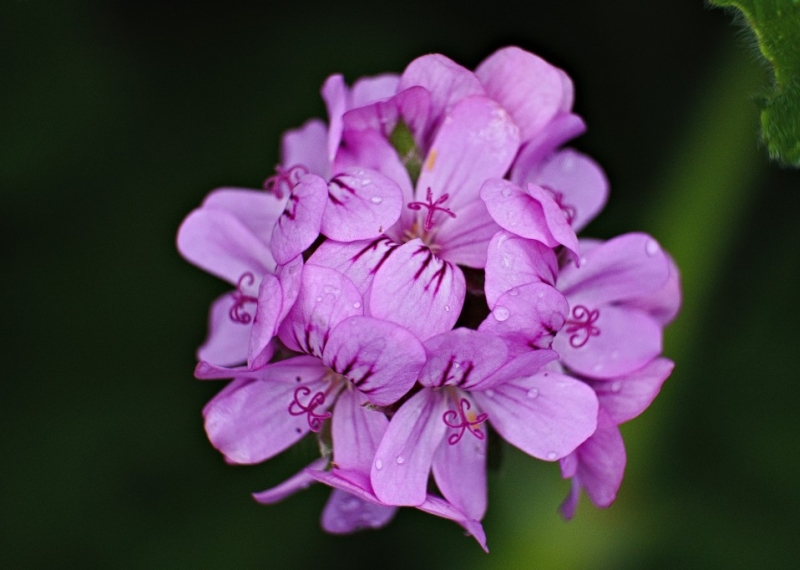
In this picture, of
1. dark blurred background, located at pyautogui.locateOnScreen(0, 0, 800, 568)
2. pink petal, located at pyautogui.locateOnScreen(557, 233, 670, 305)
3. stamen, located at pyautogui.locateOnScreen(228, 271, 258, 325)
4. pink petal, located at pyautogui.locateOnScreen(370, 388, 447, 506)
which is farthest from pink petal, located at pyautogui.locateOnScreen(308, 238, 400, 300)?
dark blurred background, located at pyautogui.locateOnScreen(0, 0, 800, 568)

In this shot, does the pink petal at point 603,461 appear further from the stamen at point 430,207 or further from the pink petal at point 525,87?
the pink petal at point 525,87

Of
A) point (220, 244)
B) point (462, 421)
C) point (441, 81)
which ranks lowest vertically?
point (462, 421)

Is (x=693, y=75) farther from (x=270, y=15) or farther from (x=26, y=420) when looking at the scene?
(x=26, y=420)

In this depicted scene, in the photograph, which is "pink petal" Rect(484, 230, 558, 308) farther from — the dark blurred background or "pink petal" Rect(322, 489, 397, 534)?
the dark blurred background

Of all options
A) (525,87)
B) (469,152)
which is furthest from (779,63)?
(469,152)

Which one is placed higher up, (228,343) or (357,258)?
(357,258)

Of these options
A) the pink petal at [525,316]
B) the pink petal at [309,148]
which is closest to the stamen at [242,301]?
the pink petal at [309,148]

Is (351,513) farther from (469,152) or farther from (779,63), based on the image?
(779,63)
